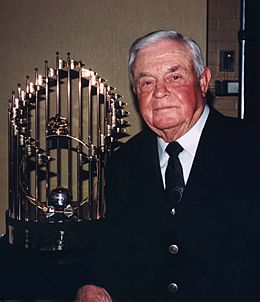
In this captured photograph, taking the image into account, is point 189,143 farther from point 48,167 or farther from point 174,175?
point 48,167

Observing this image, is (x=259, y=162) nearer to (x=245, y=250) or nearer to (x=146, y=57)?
(x=245, y=250)

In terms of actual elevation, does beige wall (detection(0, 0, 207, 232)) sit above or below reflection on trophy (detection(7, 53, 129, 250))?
→ above

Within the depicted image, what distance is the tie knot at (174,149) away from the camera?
1.56m

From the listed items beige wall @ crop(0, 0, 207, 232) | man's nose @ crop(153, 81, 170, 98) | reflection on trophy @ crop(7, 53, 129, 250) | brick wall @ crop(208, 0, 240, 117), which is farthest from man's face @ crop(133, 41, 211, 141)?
brick wall @ crop(208, 0, 240, 117)

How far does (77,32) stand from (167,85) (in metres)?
1.67

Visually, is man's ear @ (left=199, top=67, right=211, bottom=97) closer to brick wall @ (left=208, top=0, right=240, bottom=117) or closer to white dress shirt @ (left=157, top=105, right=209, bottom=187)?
white dress shirt @ (left=157, top=105, right=209, bottom=187)

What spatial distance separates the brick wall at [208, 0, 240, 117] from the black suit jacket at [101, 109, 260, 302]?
2.03 m

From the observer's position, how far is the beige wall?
3.06m

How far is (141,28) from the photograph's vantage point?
3070 millimetres

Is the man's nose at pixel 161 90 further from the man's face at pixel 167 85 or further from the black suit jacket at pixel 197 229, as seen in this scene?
the black suit jacket at pixel 197 229

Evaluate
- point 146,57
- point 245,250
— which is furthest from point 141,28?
point 245,250

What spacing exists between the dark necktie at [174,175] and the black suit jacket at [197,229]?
0.8 inches

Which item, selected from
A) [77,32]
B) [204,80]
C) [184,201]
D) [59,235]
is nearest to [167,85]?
[204,80]

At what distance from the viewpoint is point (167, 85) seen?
1501mm
